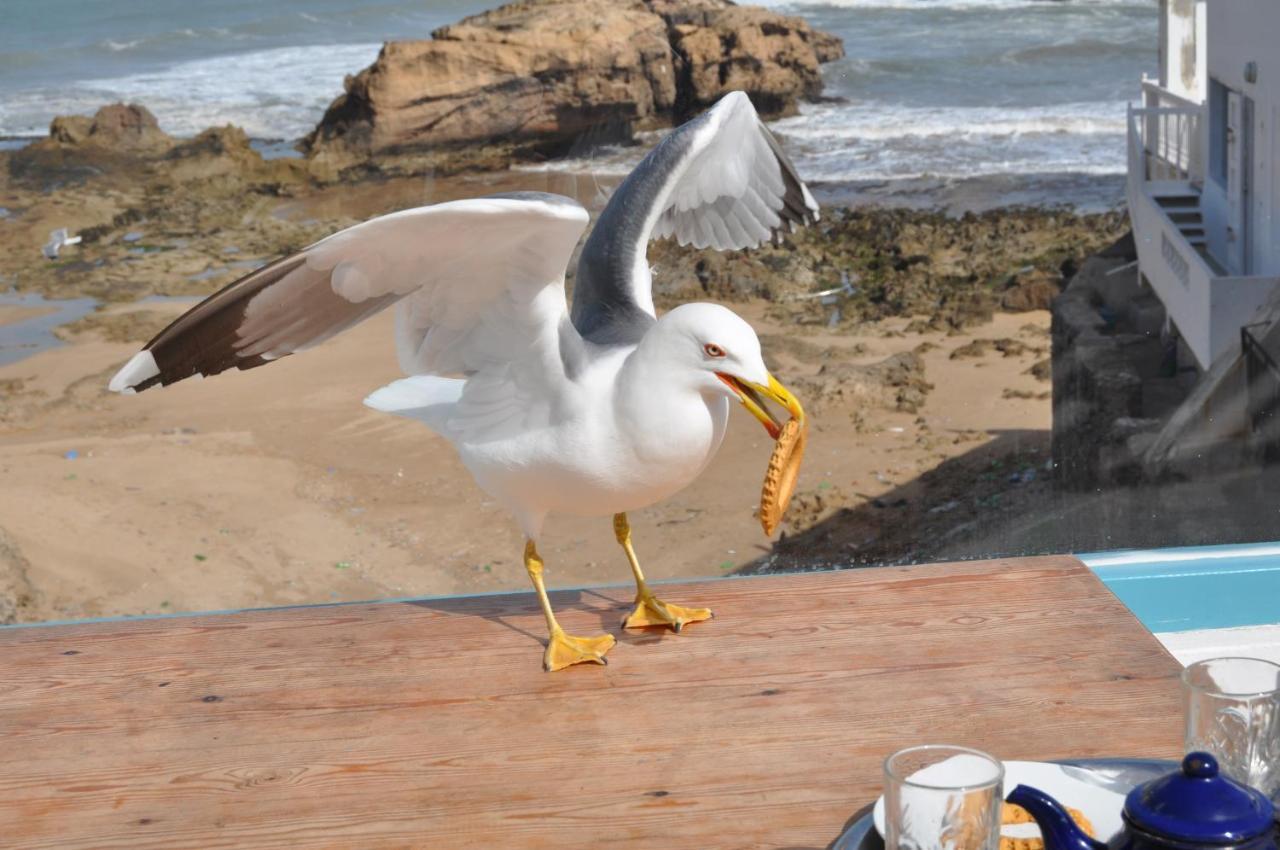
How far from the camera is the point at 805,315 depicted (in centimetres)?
633

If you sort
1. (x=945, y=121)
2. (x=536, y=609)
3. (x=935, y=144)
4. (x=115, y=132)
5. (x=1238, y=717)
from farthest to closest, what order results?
(x=945, y=121) → (x=115, y=132) → (x=935, y=144) → (x=536, y=609) → (x=1238, y=717)

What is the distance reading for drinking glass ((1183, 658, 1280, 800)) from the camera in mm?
787

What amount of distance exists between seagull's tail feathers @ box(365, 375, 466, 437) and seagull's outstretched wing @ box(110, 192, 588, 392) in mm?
163

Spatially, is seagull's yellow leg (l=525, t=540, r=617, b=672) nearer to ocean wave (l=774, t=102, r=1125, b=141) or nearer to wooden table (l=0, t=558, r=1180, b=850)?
wooden table (l=0, t=558, r=1180, b=850)

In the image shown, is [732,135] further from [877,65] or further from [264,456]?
[877,65]

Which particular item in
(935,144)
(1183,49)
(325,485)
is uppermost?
(1183,49)

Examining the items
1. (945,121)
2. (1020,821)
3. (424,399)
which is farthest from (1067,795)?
(945,121)

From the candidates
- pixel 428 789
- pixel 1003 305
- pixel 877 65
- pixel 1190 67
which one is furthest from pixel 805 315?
pixel 877 65

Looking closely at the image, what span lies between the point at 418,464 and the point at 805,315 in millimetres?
2030

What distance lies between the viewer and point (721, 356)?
1342 millimetres

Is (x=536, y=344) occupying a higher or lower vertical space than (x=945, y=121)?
higher

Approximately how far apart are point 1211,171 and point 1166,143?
549 mm

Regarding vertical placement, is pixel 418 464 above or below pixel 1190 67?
below

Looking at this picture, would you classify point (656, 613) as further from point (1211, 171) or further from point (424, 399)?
point (1211, 171)
